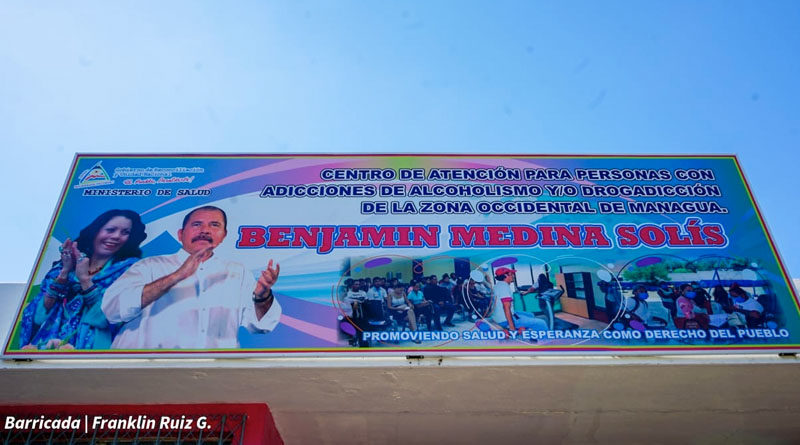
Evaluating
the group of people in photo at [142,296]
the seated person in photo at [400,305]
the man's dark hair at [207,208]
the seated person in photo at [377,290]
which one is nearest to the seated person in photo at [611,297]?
the seated person in photo at [400,305]

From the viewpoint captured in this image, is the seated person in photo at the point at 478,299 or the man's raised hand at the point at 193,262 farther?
the man's raised hand at the point at 193,262

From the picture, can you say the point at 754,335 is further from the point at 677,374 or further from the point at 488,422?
the point at 488,422

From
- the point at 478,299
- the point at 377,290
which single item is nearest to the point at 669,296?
the point at 478,299

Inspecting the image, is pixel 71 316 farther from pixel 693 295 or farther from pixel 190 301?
pixel 693 295

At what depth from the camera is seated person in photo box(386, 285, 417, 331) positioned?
5.24m

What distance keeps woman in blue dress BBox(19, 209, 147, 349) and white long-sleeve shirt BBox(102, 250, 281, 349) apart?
0.37ft

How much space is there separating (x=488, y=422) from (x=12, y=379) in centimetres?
395

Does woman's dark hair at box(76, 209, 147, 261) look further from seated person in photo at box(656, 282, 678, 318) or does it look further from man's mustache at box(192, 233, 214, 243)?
seated person in photo at box(656, 282, 678, 318)

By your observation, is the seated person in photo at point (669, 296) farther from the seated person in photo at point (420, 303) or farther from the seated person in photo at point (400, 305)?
the seated person in photo at point (400, 305)

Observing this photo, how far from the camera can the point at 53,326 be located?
517 cm

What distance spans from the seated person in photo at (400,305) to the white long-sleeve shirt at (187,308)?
0.94 m

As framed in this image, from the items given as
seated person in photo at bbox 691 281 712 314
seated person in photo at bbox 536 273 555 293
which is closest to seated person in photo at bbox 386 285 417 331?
seated person in photo at bbox 536 273 555 293

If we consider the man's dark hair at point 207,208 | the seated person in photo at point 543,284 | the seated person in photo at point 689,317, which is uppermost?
the man's dark hair at point 207,208

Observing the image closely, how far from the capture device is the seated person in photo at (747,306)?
5.24m
